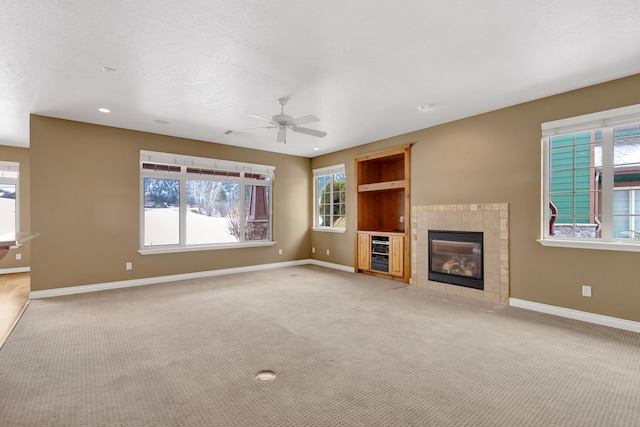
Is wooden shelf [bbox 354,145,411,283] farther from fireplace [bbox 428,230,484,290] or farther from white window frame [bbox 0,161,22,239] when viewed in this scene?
white window frame [bbox 0,161,22,239]

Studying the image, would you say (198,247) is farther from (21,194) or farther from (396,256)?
(21,194)

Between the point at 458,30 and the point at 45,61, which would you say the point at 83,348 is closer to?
the point at 45,61

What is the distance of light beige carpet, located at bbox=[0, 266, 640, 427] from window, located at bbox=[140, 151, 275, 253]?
6.13 feet

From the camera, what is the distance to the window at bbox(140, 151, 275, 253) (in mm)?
5734

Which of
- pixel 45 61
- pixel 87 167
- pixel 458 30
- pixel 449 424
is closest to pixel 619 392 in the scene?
pixel 449 424

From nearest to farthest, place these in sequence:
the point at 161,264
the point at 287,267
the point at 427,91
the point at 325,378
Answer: the point at 325,378 < the point at 427,91 < the point at 161,264 < the point at 287,267

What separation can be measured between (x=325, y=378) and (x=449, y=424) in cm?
90

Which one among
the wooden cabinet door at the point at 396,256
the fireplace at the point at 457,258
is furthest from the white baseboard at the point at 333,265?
the fireplace at the point at 457,258

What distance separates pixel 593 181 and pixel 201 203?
6.26m

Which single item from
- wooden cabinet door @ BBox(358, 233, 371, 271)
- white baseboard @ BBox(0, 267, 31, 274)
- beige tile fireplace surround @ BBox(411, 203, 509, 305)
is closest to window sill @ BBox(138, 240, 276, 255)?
wooden cabinet door @ BBox(358, 233, 371, 271)

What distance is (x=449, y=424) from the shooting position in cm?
185

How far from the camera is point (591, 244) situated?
11.8 ft

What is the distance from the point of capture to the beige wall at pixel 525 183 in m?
3.47

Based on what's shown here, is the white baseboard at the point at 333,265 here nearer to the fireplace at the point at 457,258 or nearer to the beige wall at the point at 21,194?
the fireplace at the point at 457,258
